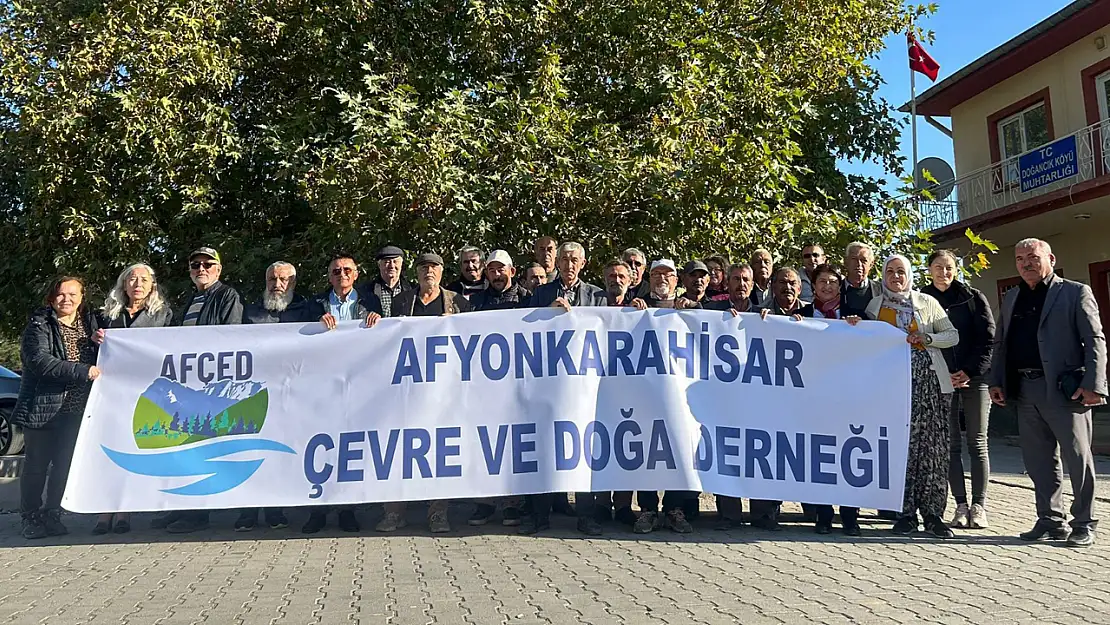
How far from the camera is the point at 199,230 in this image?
1011cm

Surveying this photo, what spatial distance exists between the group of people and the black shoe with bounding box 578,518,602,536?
0.02 metres

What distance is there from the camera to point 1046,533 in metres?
5.82

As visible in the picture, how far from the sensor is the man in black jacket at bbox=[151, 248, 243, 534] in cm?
652

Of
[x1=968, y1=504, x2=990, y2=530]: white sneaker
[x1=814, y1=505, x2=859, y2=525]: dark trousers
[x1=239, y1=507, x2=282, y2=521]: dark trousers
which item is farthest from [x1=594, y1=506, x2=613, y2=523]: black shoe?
[x1=968, y1=504, x2=990, y2=530]: white sneaker

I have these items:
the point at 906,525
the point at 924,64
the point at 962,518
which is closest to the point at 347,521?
the point at 906,525

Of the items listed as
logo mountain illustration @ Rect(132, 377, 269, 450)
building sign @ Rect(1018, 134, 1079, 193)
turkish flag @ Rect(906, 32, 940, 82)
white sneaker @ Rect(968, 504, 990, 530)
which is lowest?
white sneaker @ Rect(968, 504, 990, 530)

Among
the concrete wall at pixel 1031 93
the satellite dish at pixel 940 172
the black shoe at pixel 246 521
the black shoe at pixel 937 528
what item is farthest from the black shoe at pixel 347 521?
the satellite dish at pixel 940 172

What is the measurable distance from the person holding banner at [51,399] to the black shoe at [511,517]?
117 inches

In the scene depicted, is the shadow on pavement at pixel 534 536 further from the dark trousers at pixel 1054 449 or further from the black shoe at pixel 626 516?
the dark trousers at pixel 1054 449

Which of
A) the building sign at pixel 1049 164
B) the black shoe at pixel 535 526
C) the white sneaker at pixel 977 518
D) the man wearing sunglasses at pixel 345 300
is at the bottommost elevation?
the black shoe at pixel 535 526

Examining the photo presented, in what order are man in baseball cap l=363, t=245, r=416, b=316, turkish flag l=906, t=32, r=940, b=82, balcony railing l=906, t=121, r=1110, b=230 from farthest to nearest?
1. turkish flag l=906, t=32, r=940, b=82
2. balcony railing l=906, t=121, r=1110, b=230
3. man in baseball cap l=363, t=245, r=416, b=316

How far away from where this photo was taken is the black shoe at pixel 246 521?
6.38m

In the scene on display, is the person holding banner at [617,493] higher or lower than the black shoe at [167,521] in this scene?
higher

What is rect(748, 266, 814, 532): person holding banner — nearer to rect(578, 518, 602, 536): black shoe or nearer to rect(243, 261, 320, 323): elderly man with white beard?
rect(578, 518, 602, 536): black shoe
